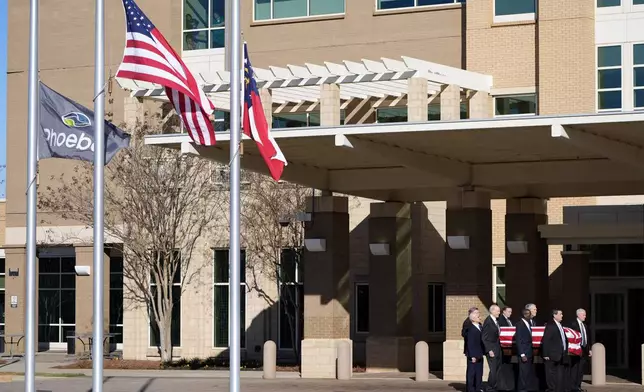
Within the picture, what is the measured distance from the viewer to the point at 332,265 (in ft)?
99.6

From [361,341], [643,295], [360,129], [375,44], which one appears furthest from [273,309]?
[360,129]

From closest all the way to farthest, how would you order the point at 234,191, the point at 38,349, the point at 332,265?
1. the point at 234,191
2. the point at 332,265
3. the point at 38,349

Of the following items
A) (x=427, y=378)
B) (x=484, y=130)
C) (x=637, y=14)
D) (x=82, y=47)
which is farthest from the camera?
(x=82, y=47)

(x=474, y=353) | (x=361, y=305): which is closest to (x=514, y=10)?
(x=361, y=305)

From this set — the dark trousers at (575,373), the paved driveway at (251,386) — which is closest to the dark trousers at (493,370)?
the dark trousers at (575,373)

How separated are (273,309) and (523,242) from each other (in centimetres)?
1255

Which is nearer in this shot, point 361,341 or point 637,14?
point 637,14

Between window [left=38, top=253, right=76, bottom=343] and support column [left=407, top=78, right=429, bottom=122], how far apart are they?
25.1 meters

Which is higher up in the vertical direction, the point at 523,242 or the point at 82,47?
the point at 82,47

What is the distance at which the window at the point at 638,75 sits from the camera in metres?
35.8

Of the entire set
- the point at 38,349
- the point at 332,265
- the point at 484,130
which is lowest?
the point at 38,349

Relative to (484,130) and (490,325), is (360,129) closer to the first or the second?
(484,130)

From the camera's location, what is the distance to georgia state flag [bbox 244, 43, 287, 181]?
19.2 m

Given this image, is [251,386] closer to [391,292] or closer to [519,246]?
[391,292]
